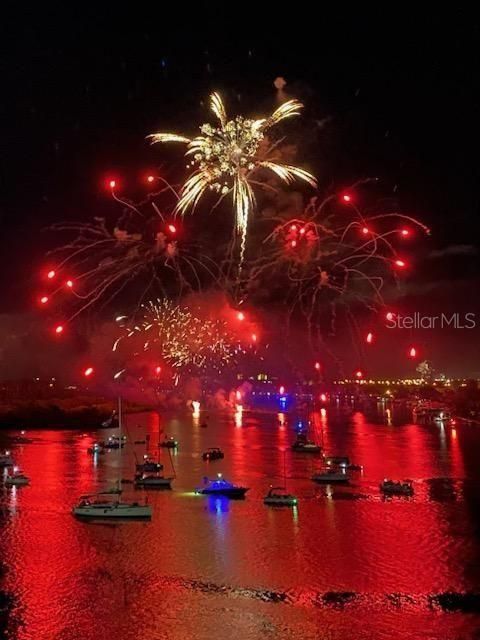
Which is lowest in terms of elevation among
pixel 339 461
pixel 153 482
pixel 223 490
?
pixel 223 490

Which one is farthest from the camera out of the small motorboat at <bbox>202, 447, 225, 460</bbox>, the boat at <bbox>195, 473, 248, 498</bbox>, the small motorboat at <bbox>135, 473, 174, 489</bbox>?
the small motorboat at <bbox>202, 447, 225, 460</bbox>

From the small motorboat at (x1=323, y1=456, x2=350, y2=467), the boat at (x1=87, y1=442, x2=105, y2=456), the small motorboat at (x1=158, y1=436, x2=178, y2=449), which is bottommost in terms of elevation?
the small motorboat at (x1=323, y1=456, x2=350, y2=467)

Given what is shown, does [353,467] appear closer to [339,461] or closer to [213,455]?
[339,461]

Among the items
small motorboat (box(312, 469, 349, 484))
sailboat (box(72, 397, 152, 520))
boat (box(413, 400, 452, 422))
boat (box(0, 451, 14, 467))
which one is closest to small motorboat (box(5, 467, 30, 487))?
boat (box(0, 451, 14, 467))

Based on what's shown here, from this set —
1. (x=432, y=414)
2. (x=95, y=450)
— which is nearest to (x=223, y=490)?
(x=95, y=450)

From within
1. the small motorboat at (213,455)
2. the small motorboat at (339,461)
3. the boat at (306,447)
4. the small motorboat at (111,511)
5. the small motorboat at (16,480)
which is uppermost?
the boat at (306,447)

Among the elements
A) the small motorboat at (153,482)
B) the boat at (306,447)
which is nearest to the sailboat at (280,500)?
the small motorboat at (153,482)

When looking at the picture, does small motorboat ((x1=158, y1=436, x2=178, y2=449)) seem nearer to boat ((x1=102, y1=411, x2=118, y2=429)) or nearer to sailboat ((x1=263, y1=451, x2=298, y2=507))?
sailboat ((x1=263, y1=451, x2=298, y2=507))

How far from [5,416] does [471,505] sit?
5406cm

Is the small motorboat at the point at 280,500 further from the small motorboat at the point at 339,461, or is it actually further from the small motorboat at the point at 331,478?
the small motorboat at the point at 339,461

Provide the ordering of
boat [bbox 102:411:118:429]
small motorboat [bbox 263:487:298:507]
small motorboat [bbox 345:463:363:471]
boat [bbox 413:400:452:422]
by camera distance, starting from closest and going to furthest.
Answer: small motorboat [bbox 263:487:298:507]
small motorboat [bbox 345:463:363:471]
boat [bbox 102:411:118:429]
boat [bbox 413:400:452:422]

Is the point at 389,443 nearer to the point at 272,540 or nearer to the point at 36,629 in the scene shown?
the point at 272,540

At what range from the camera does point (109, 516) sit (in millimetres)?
23531

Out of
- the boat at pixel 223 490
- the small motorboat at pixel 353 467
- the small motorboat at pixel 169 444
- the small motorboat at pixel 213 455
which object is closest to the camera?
the boat at pixel 223 490
